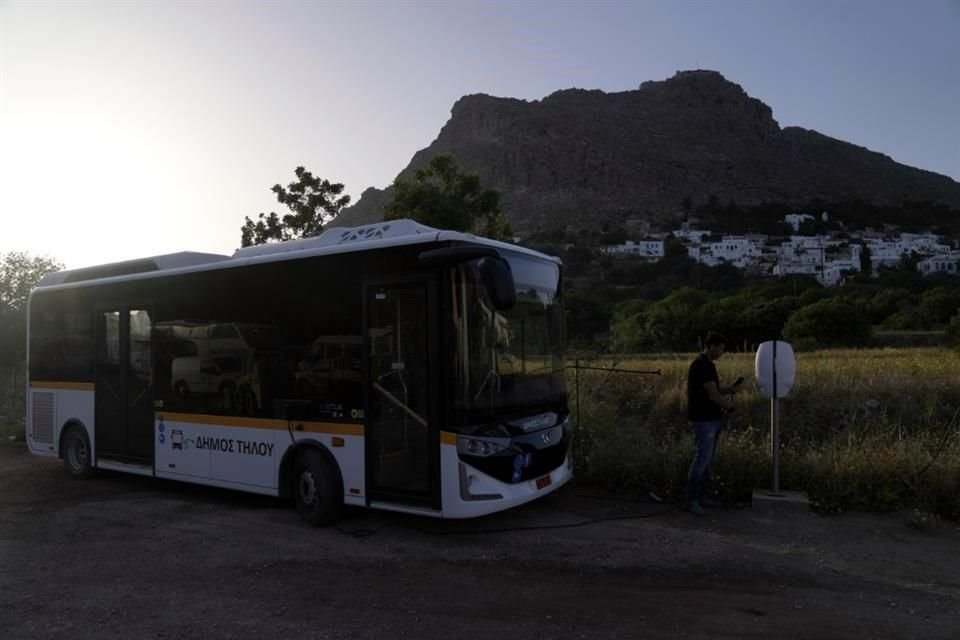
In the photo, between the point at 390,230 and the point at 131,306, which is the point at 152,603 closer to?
the point at 390,230

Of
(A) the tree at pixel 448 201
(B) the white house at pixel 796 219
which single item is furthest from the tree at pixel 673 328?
(B) the white house at pixel 796 219

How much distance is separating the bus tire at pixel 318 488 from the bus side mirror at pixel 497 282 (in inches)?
110

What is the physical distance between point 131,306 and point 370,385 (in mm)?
4917

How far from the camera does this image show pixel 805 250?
119500 millimetres

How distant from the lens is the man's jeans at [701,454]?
27.5ft

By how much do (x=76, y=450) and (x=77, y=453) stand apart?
51 mm

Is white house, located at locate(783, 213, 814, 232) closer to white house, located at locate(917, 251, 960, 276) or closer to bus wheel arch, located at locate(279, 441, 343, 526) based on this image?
white house, located at locate(917, 251, 960, 276)

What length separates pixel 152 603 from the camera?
240 inches


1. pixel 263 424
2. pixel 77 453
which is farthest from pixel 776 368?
pixel 77 453

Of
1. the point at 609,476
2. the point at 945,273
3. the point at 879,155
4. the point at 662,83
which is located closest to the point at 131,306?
the point at 609,476

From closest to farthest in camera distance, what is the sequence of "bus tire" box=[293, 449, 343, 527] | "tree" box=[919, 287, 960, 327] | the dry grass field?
"bus tire" box=[293, 449, 343, 527] < the dry grass field < "tree" box=[919, 287, 960, 327]

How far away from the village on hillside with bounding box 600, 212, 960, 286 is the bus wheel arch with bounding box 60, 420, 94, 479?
90.1 meters

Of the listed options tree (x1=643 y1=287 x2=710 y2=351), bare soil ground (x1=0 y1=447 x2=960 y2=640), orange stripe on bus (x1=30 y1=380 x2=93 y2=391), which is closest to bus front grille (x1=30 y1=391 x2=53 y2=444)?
orange stripe on bus (x1=30 y1=380 x2=93 y2=391)

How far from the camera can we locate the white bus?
7.29 metres
